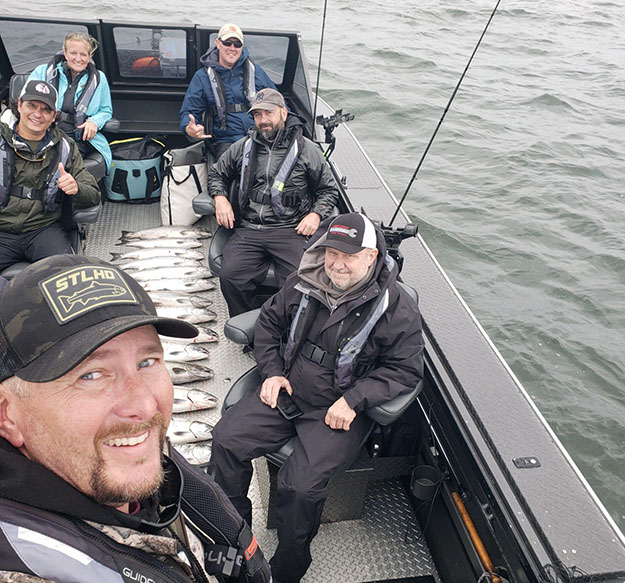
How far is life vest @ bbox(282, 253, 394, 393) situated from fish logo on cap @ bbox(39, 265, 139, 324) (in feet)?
4.87

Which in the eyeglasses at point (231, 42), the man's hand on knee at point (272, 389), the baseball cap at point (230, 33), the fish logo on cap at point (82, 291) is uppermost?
the fish logo on cap at point (82, 291)

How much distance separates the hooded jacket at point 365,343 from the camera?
2426 millimetres

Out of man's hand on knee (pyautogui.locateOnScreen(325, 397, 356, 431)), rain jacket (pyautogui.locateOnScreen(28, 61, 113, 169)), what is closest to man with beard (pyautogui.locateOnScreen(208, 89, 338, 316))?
rain jacket (pyautogui.locateOnScreen(28, 61, 113, 169))

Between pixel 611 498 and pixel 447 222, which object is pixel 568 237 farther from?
pixel 611 498

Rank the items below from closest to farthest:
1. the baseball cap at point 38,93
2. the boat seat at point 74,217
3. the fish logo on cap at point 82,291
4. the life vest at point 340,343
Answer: the fish logo on cap at point 82,291
the life vest at point 340,343
the baseball cap at point 38,93
the boat seat at point 74,217

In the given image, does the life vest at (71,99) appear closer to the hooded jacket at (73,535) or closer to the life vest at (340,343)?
the life vest at (340,343)

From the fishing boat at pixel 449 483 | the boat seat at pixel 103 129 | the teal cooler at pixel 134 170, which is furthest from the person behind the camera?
the teal cooler at pixel 134 170

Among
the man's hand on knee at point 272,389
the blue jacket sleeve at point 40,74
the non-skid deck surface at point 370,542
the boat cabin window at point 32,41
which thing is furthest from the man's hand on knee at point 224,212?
the boat cabin window at point 32,41

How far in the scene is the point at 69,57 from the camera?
13.4 feet

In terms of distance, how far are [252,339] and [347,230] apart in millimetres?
751

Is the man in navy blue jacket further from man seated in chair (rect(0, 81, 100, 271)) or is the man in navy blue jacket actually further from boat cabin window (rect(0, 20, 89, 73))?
man seated in chair (rect(0, 81, 100, 271))

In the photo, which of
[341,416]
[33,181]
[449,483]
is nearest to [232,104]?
[33,181]

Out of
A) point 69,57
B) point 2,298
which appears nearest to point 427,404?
point 2,298

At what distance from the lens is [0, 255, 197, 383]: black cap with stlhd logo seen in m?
0.97
